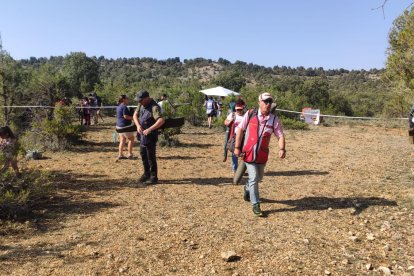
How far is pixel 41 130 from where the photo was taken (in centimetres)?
1090

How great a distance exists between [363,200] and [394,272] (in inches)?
98.9

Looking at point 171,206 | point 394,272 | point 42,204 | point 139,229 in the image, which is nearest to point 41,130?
point 42,204

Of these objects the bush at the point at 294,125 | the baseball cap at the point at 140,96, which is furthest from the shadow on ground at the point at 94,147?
the bush at the point at 294,125

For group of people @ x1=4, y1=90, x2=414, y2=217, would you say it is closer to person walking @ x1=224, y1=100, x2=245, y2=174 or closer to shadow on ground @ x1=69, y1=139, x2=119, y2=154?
person walking @ x1=224, y1=100, x2=245, y2=174

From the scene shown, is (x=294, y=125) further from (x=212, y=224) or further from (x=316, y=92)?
(x=316, y=92)

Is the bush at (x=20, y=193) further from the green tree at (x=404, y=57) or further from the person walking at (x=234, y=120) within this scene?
the green tree at (x=404, y=57)

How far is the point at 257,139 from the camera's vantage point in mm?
5363

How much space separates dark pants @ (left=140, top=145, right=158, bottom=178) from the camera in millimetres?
6914

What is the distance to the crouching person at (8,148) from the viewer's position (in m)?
5.58

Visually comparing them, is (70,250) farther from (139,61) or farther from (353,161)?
(139,61)

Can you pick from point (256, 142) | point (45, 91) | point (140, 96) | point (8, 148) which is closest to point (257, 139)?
point (256, 142)

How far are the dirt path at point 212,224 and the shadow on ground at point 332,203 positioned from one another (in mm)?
16

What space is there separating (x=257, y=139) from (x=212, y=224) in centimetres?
127

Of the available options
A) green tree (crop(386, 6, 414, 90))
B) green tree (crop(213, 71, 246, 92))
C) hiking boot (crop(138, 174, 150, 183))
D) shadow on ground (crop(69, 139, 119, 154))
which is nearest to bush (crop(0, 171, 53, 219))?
hiking boot (crop(138, 174, 150, 183))
